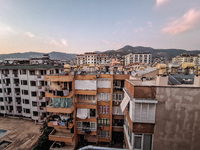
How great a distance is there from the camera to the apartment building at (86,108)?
14328mm

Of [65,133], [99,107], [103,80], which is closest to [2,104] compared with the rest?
[65,133]

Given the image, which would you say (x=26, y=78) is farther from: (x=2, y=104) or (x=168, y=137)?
(x=168, y=137)

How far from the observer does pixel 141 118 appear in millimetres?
7582

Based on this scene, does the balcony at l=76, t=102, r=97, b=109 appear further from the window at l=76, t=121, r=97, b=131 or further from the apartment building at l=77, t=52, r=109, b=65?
the apartment building at l=77, t=52, r=109, b=65

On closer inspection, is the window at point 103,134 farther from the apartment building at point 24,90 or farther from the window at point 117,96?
the apartment building at point 24,90

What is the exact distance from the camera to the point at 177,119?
7.14m

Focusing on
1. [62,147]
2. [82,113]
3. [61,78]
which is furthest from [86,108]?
[62,147]

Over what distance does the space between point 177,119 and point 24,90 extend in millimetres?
30269

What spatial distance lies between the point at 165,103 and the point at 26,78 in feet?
93.5

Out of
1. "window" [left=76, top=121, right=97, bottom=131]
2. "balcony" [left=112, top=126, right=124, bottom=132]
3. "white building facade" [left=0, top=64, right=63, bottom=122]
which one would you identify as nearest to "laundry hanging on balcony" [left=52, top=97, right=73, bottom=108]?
"window" [left=76, top=121, right=97, bottom=131]

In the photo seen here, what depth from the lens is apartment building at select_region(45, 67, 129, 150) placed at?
14328 millimetres

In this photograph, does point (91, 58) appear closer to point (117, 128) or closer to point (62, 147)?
point (117, 128)

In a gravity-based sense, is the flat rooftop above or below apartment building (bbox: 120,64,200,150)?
below

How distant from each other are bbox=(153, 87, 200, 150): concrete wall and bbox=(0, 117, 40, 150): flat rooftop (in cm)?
2153
